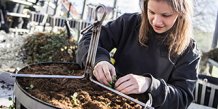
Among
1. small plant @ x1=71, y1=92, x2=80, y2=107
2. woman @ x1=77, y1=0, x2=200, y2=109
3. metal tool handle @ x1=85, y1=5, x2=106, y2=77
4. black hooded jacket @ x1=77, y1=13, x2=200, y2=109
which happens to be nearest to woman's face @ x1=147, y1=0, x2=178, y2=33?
woman @ x1=77, y1=0, x2=200, y2=109

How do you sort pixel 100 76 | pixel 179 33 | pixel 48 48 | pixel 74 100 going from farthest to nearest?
1. pixel 48 48
2. pixel 179 33
3. pixel 100 76
4. pixel 74 100

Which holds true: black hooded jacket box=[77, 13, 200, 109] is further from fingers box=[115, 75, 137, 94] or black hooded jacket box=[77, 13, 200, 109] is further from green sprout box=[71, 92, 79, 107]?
green sprout box=[71, 92, 79, 107]

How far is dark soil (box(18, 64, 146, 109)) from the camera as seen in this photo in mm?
973

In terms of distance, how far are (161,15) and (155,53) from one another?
0.21 m

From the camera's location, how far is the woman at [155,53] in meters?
1.07

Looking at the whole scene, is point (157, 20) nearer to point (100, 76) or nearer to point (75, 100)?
point (100, 76)

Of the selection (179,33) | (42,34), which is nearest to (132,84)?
(179,33)

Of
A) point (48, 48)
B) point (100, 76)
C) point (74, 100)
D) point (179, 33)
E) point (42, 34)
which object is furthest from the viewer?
point (42, 34)

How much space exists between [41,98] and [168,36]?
658 mm

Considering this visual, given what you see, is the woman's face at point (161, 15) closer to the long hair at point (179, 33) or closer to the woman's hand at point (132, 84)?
the long hair at point (179, 33)

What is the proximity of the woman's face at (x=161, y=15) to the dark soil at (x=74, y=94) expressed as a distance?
0.37m

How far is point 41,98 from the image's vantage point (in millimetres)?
972

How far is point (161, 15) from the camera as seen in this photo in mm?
1253

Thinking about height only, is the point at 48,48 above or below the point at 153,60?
below
